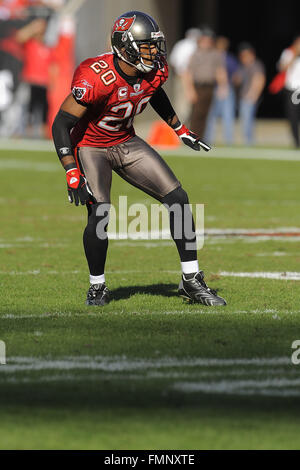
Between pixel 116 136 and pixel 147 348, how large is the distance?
197 centimetres

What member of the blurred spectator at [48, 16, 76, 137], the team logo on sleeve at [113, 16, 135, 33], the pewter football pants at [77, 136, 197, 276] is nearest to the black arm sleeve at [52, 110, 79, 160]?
the pewter football pants at [77, 136, 197, 276]

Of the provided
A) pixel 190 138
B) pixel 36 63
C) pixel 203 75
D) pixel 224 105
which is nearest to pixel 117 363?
pixel 190 138

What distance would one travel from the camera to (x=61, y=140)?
7.39m

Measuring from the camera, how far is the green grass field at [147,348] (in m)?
4.83

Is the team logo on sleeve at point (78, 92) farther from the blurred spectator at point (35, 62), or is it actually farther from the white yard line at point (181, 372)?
the blurred spectator at point (35, 62)

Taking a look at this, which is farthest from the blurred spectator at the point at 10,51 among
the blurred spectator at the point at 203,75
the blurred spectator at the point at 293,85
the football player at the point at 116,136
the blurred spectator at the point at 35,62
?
the football player at the point at 116,136

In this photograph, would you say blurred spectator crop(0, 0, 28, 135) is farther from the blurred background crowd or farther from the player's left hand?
the player's left hand

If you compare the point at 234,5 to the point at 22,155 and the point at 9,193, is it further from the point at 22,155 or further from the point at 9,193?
the point at 9,193

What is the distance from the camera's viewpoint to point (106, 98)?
745 cm

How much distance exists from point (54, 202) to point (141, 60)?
25.2 feet

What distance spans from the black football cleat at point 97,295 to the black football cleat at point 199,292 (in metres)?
0.55

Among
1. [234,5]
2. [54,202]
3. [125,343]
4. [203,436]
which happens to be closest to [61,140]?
[125,343]

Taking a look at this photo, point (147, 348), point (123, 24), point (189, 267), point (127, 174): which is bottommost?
point (147, 348)

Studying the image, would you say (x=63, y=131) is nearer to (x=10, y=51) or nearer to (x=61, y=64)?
(x=61, y=64)
